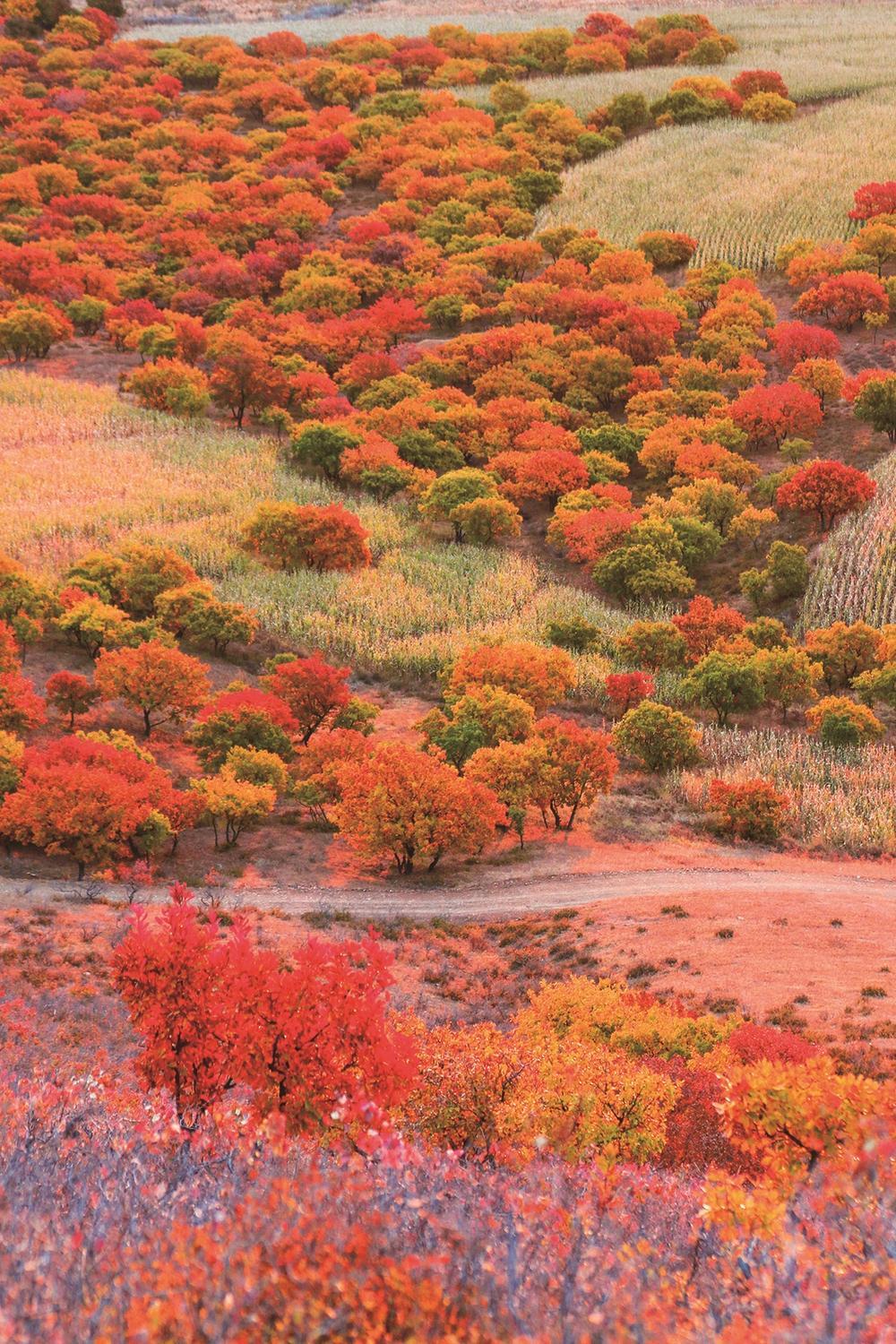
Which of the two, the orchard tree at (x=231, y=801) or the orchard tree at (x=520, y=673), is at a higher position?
the orchard tree at (x=520, y=673)

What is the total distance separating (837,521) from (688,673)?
58.1 feet

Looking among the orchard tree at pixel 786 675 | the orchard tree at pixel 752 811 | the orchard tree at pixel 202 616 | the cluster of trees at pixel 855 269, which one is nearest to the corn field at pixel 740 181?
the cluster of trees at pixel 855 269

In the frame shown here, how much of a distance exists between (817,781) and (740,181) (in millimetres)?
78313

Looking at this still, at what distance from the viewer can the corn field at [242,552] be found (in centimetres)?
5922

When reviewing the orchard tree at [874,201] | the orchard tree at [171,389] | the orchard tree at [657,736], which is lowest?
the orchard tree at [657,736]

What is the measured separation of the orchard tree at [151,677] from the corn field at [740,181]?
227ft

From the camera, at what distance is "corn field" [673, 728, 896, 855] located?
43.2 metres

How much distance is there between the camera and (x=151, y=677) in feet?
155

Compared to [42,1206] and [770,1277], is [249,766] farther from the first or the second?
[770,1277]

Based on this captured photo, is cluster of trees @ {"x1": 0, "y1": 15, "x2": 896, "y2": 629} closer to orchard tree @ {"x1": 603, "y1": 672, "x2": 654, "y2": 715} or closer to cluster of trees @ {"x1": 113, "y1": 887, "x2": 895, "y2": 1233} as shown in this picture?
orchard tree @ {"x1": 603, "y1": 672, "x2": 654, "y2": 715}

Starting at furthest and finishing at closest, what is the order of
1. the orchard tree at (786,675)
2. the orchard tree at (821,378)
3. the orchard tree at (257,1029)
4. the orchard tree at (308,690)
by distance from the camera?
1. the orchard tree at (821,378)
2. the orchard tree at (786,675)
3. the orchard tree at (308,690)
4. the orchard tree at (257,1029)

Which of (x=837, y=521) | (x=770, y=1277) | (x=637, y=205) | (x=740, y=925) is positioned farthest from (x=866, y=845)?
(x=637, y=205)

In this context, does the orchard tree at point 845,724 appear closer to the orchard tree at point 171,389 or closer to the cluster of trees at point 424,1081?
the cluster of trees at point 424,1081

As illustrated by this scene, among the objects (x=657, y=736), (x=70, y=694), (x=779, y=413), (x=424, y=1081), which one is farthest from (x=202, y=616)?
(x=779, y=413)
